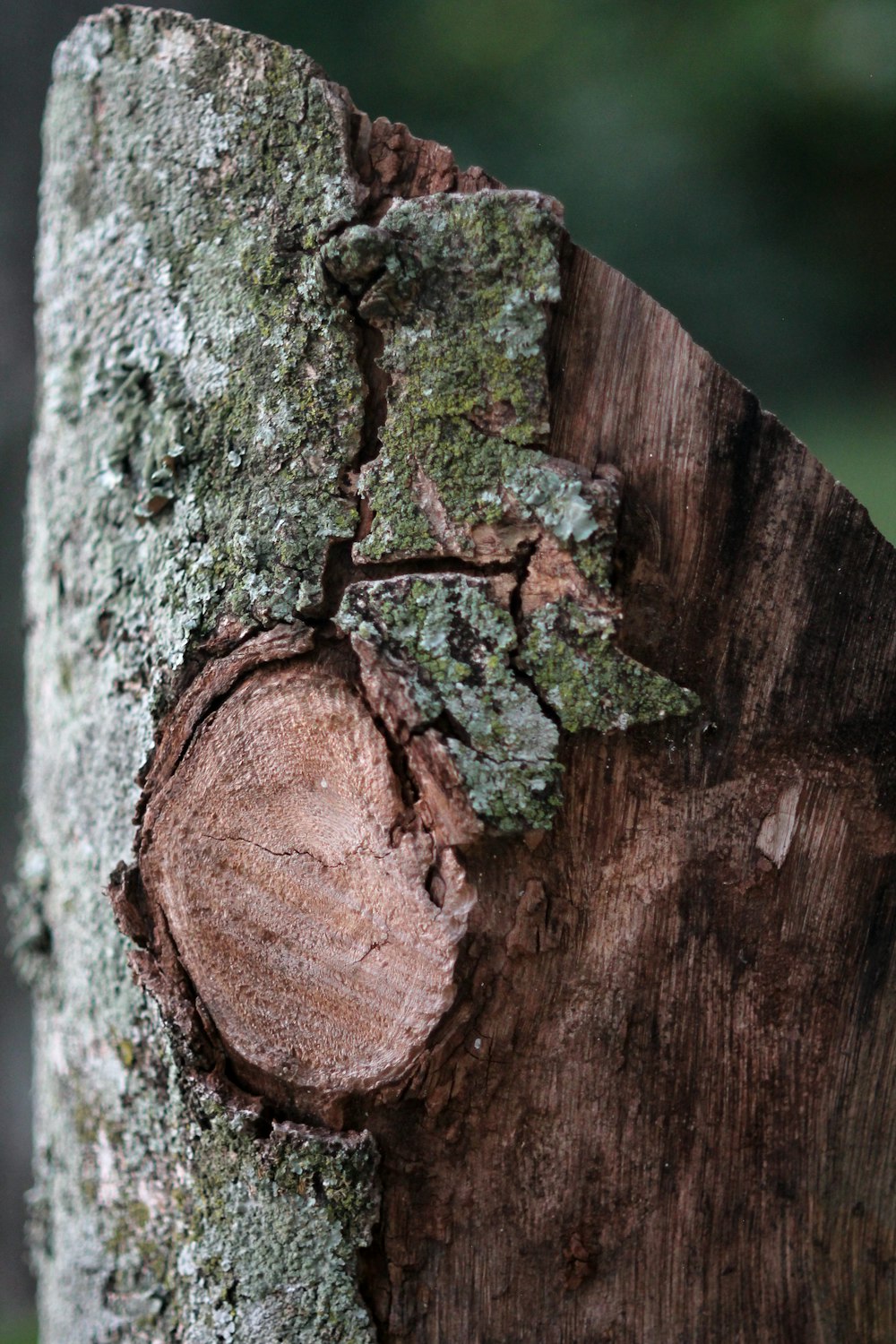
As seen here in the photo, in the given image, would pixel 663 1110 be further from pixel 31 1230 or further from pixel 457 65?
pixel 457 65

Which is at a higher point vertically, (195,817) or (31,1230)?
(195,817)

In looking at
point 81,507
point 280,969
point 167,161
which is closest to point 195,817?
point 280,969

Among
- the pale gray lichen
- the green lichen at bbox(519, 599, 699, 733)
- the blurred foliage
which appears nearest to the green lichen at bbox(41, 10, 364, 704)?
the pale gray lichen

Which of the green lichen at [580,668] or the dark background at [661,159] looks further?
the dark background at [661,159]

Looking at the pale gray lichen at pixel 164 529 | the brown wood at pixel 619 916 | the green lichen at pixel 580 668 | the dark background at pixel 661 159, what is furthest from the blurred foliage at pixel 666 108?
the green lichen at pixel 580 668

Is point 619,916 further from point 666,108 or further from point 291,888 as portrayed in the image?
point 666,108

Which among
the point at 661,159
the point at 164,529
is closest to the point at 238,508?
the point at 164,529

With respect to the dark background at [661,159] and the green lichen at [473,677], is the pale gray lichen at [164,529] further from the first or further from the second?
the dark background at [661,159]
